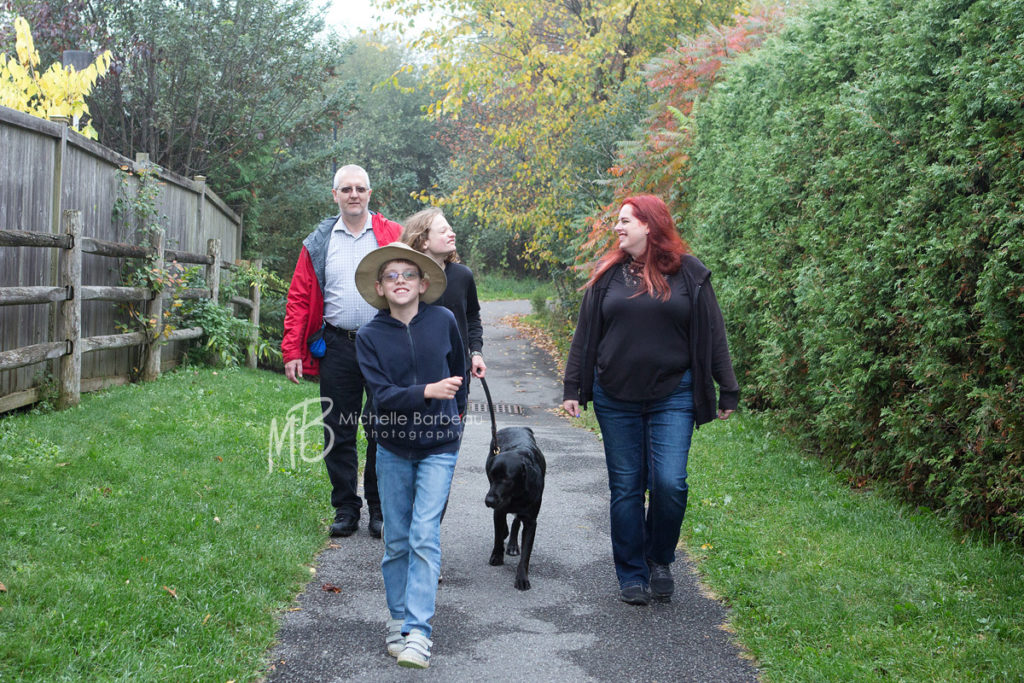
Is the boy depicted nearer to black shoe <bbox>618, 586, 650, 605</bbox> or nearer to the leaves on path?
black shoe <bbox>618, 586, 650, 605</bbox>

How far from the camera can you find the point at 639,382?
4.72 meters

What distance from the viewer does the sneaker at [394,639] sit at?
394cm

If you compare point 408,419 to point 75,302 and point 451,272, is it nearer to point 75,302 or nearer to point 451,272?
point 451,272

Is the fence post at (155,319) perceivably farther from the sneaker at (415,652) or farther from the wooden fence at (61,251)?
the sneaker at (415,652)

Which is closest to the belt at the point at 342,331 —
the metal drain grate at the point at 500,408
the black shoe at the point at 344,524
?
the black shoe at the point at 344,524

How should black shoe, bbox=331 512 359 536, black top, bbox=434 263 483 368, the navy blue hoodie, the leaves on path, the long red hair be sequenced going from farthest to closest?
1. the leaves on path
2. black shoe, bbox=331 512 359 536
3. black top, bbox=434 263 483 368
4. the long red hair
5. the navy blue hoodie

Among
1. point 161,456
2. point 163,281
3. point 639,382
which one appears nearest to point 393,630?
point 639,382

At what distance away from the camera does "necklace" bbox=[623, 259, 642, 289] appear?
4832mm

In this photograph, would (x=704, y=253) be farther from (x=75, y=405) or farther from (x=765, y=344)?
(x=75, y=405)

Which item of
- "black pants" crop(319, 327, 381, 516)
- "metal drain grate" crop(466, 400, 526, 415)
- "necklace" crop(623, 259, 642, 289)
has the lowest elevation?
"metal drain grate" crop(466, 400, 526, 415)

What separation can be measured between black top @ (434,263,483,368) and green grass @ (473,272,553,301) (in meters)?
29.5

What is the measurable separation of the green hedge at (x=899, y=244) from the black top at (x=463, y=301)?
105 inches

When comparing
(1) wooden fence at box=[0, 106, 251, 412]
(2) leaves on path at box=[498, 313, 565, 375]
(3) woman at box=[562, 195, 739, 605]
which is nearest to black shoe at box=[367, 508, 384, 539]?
(3) woman at box=[562, 195, 739, 605]

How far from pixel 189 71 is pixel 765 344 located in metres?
10.1
